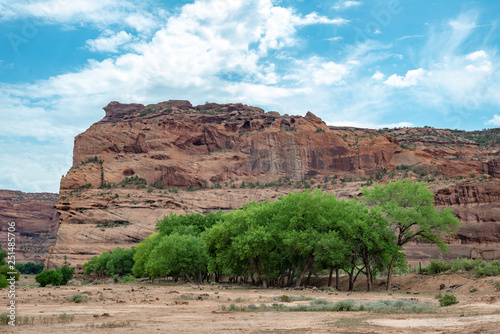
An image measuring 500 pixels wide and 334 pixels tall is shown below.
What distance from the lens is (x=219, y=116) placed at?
5891 inches

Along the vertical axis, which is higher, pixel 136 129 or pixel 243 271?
pixel 136 129

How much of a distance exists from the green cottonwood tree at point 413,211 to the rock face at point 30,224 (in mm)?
144216

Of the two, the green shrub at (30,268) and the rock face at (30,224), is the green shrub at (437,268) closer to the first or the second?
the green shrub at (30,268)

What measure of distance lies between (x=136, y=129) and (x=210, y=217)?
79.8 m

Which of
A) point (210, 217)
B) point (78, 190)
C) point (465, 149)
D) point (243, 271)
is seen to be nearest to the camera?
point (243, 271)

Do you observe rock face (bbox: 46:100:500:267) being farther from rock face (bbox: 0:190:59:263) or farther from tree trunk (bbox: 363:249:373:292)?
tree trunk (bbox: 363:249:373:292)

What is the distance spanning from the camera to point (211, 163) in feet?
435

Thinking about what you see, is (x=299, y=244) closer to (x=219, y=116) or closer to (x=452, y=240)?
(x=452, y=240)

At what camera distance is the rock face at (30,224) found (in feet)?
514

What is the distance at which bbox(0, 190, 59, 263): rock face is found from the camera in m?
157

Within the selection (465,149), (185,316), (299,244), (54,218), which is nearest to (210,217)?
(299,244)

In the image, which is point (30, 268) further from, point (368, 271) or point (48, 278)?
point (368, 271)

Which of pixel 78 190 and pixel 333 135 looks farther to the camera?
pixel 333 135

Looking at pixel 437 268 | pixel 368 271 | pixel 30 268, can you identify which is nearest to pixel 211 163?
pixel 30 268
